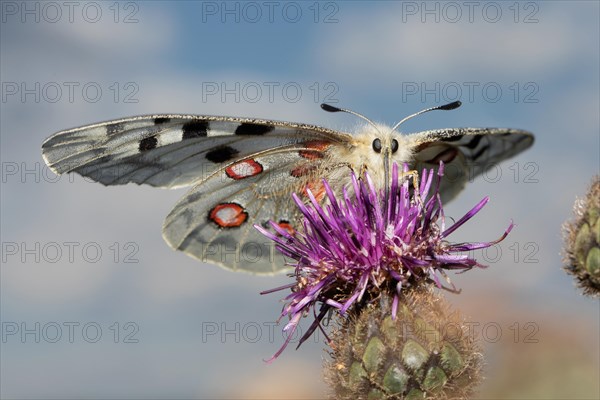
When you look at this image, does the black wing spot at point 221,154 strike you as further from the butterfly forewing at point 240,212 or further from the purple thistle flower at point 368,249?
the purple thistle flower at point 368,249

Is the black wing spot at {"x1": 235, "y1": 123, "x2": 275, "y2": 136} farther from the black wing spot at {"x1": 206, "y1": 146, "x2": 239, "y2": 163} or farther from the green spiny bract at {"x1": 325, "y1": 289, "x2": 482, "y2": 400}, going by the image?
the green spiny bract at {"x1": 325, "y1": 289, "x2": 482, "y2": 400}

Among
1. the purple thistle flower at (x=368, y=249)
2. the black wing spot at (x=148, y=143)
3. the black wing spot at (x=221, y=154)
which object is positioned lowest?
the purple thistle flower at (x=368, y=249)

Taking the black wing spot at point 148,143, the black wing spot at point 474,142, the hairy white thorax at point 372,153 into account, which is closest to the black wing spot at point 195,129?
the black wing spot at point 148,143

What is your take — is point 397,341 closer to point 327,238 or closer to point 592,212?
point 327,238

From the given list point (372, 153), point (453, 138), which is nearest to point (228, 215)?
point (372, 153)

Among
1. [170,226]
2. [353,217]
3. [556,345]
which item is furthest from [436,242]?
[556,345]
